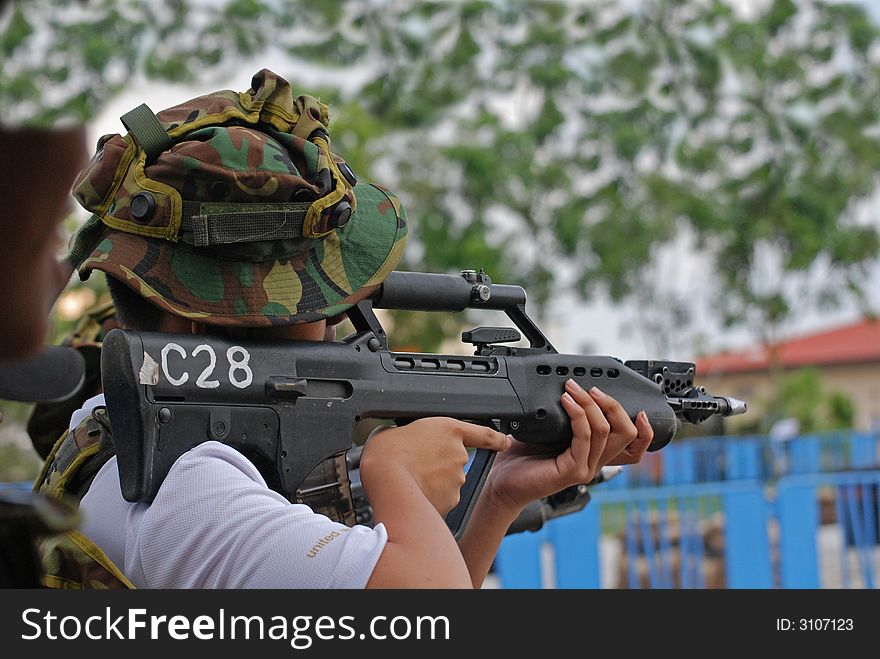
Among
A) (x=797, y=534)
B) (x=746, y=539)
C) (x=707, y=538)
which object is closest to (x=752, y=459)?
(x=707, y=538)

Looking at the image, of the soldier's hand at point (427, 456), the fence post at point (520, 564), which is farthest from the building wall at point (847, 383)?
the soldier's hand at point (427, 456)

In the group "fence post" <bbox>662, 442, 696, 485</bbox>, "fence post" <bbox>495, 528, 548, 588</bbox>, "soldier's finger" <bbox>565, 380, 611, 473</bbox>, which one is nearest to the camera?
"soldier's finger" <bbox>565, 380, 611, 473</bbox>

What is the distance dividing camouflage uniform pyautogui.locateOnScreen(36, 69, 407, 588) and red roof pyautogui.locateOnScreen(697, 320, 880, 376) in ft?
119

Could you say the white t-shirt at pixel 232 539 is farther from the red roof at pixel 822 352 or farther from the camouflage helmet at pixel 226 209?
the red roof at pixel 822 352

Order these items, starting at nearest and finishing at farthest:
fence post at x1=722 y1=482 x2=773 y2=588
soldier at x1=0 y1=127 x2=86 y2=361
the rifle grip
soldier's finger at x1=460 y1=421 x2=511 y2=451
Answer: soldier at x1=0 y1=127 x2=86 y2=361 < soldier's finger at x1=460 y1=421 x2=511 y2=451 < the rifle grip < fence post at x1=722 y1=482 x2=773 y2=588

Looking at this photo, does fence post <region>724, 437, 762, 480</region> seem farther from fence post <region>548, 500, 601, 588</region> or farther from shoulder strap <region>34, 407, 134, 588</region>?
shoulder strap <region>34, 407, 134, 588</region>

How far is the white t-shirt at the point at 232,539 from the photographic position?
1.46 m

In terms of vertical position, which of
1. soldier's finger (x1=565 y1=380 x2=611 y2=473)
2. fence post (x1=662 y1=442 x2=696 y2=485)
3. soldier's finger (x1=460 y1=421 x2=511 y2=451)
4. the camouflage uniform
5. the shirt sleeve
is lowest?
the shirt sleeve

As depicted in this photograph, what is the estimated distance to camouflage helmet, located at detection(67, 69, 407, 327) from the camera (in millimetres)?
1757

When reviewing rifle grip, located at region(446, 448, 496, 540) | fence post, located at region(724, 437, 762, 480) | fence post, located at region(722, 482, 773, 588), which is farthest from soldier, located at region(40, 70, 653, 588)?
fence post, located at region(724, 437, 762, 480)

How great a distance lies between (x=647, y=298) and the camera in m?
19.5

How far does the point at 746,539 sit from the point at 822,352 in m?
39.0

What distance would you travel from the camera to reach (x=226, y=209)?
1767mm
